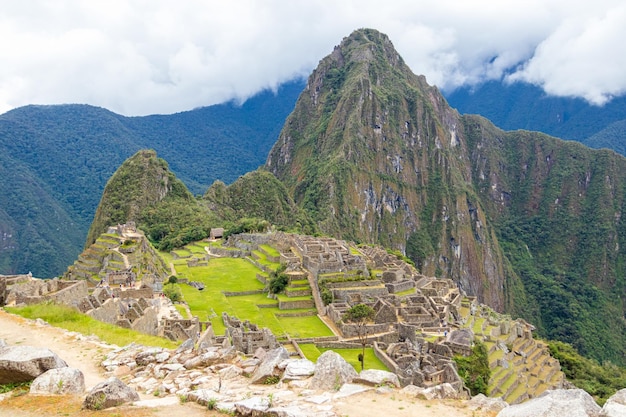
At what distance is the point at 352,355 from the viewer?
28.9 m

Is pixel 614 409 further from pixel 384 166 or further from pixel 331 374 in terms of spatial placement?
pixel 384 166

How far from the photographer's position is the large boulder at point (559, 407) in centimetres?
716

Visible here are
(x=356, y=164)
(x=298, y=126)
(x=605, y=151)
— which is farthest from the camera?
(x=605, y=151)

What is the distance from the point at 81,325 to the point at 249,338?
10.5 m

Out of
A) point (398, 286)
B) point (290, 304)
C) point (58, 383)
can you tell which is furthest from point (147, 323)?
point (398, 286)

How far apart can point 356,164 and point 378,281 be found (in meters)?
95.3

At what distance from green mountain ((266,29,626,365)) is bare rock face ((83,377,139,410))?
331 ft

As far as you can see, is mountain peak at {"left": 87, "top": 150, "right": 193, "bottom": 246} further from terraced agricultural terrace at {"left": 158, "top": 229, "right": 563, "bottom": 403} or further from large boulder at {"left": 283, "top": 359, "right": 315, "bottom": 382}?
large boulder at {"left": 283, "top": 359, "right": 315, "bottom": 382}

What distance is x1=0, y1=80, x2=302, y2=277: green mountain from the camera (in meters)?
80.1

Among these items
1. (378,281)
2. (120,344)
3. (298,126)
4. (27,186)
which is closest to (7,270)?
(27,186)

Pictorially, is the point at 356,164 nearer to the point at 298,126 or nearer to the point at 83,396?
the point at 298,126

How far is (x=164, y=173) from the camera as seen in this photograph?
93562mm

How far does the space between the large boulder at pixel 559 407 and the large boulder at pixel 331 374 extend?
2830 mm

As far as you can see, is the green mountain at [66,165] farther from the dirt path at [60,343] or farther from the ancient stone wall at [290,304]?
the dirt path at [60,343]
